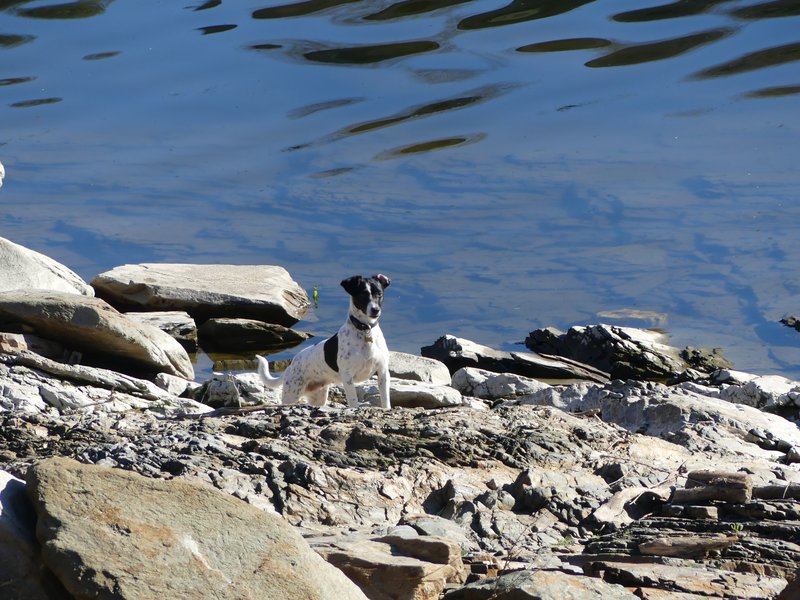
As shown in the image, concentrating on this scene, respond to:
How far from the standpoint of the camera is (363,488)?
5.61 metres

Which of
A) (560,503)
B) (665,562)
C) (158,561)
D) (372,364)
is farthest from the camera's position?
(372,364)

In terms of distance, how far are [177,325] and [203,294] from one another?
101 cm

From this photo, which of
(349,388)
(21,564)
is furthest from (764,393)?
(21,564)

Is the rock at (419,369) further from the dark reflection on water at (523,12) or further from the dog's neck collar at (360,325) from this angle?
the dark reflection on water at (523,12)

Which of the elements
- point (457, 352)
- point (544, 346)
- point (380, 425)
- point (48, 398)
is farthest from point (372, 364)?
point (544, 346)

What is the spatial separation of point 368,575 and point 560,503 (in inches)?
59.0

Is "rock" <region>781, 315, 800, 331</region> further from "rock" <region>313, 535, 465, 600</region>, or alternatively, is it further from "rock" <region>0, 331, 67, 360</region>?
"rock" <region>313, 535, 465, 600</region>

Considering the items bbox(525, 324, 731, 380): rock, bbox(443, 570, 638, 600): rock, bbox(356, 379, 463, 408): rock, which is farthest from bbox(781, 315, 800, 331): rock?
bbox(443, 570, 638, 600): rock

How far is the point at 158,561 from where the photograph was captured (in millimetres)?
3773

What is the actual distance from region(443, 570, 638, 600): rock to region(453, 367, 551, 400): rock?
6761 millimetres

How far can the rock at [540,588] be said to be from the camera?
418 centimetres

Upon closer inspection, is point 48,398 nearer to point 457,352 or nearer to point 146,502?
point 146,502

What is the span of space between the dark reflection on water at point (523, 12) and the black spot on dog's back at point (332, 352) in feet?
50.7

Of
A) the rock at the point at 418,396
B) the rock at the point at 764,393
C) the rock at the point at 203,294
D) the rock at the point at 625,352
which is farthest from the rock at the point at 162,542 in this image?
the rock at the point at 203,294
